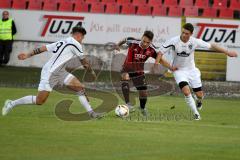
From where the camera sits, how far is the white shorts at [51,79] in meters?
16.5

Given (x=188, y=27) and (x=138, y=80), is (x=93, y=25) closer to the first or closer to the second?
(x=138, y=80)

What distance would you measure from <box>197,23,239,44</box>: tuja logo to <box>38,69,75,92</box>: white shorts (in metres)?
13.4

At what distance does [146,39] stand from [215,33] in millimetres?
12009

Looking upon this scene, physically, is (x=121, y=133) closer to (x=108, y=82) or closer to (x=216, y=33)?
(x=108, y=82)

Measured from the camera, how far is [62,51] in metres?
16.5

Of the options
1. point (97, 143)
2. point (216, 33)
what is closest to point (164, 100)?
point (216, 33)

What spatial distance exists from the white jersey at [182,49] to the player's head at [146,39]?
0.34 meters

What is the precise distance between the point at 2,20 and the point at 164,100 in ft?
32.9

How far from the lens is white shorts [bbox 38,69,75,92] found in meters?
16.5

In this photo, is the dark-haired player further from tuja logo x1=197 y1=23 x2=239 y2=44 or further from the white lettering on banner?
tuja logo x1=197 y1=23 x2=239 y2=44

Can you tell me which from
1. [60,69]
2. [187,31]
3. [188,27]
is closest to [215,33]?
[187,31]

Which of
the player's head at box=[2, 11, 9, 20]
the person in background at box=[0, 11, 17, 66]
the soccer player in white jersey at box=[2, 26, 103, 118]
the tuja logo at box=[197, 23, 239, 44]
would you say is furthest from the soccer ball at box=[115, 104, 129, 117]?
the player's head at box=[2, 11, 9, 20]

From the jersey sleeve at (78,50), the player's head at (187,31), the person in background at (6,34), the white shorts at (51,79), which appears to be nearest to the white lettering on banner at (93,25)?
the person in background at (6,34)

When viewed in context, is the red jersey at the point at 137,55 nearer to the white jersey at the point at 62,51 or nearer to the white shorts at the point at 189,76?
the white shorts at the point at 189,76
